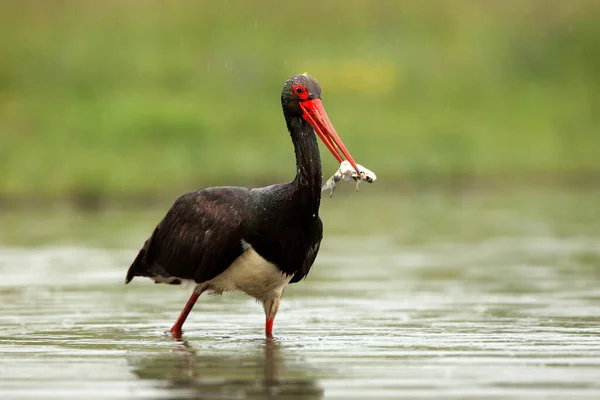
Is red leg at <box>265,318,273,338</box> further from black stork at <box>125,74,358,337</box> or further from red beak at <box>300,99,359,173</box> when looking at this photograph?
red beak at <box>300,99,359,173</box>

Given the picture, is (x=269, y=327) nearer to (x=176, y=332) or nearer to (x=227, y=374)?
(x=176, y=332)

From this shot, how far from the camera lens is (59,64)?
42.7m

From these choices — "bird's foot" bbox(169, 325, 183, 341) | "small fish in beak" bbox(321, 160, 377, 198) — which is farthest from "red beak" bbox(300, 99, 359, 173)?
"bird's foot" bbox(169, 325, 183, 341)

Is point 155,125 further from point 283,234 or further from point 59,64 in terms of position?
point 283,234

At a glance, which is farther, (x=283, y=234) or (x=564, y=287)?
(x=564, y=287)

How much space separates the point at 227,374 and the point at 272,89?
105 ft

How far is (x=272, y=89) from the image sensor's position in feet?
133

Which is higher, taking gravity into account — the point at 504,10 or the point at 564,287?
the point at 504,10

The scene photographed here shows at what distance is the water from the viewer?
340 inches

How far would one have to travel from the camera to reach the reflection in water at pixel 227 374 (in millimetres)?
8297

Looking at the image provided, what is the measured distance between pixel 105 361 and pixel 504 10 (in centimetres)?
4089

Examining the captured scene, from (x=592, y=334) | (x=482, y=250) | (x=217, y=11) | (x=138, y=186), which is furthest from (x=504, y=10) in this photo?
(x=592, y=334)

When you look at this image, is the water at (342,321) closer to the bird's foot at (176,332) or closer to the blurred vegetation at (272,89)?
the bird's foot at (176,332)

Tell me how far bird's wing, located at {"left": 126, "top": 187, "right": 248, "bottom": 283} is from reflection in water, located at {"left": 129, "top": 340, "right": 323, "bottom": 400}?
82 centimetres
